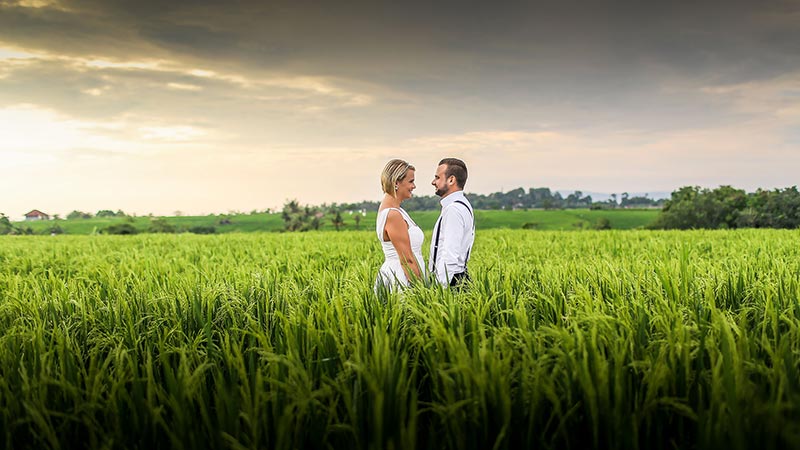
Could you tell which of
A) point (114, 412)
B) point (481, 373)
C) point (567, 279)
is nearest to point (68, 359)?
point (114, 412)

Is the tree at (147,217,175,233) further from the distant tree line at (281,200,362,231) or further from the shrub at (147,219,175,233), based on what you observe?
the distant tree line at (281,200,362,231)

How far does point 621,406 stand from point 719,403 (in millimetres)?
415

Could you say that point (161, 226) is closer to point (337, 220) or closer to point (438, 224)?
point (337, 220)

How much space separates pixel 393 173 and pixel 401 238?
2.39ft

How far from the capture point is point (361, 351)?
2.93m

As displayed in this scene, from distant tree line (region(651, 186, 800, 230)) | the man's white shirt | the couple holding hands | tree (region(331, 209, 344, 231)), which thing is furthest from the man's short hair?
tree (region(331, 209, 344, 231))

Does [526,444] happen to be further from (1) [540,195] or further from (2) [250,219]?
(1) [540,195]

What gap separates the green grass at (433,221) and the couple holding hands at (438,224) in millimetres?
82177

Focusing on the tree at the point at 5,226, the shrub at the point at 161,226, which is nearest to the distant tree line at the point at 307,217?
the shrub at the point at 161,226

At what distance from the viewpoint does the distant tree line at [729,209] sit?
2591 inches

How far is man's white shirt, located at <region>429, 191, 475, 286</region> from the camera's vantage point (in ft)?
17.7

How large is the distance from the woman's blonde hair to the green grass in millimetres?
82338

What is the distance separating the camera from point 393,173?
18.1 ft

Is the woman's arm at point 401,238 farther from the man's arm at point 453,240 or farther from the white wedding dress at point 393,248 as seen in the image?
the man's arm at point 453,240
